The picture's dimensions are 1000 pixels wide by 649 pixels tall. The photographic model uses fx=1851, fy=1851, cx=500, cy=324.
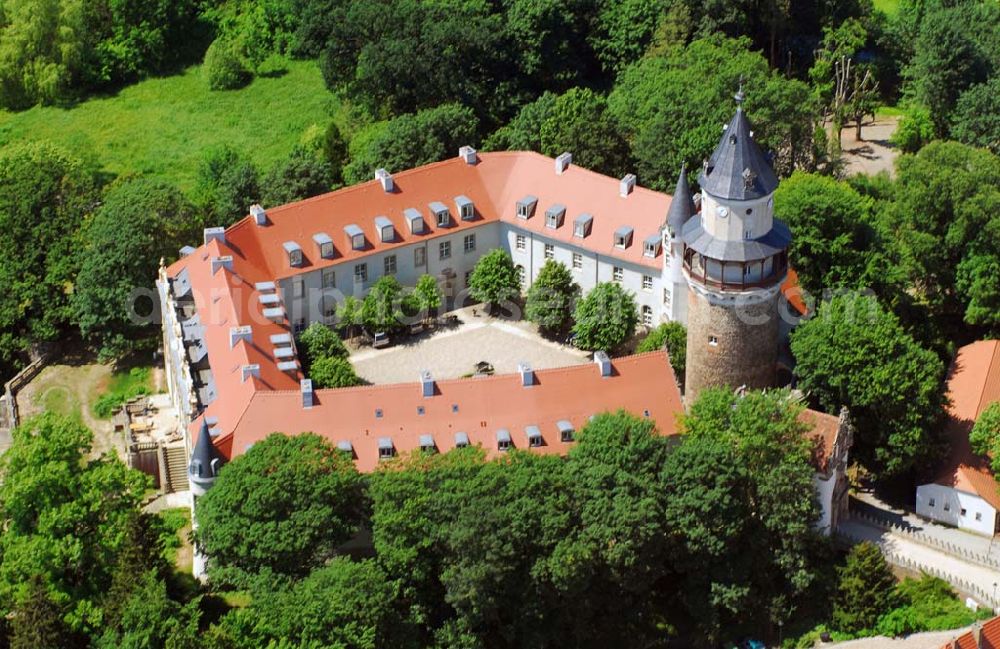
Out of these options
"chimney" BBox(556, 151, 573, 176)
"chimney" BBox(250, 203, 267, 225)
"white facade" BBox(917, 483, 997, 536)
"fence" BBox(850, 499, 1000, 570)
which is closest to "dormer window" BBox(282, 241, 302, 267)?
"chimney" BBox(250, 203, 267, 225)

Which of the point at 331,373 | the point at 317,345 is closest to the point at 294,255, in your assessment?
the point at 317,345

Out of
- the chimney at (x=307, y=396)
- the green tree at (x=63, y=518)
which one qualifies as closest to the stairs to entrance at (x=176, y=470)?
the green tree at (x=63, y=518)

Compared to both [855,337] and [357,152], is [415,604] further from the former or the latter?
[357,152]

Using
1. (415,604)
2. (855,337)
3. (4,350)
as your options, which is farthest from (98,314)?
(855,337)

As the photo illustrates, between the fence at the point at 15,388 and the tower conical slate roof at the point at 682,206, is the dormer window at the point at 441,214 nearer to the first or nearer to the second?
the tower conical slate roof at the point at 682,206

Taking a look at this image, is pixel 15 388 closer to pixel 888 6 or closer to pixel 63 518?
pixel 63 518

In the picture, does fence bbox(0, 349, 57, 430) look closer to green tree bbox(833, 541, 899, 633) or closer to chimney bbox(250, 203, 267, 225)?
chimney bbox(250, 203, 267, 225)

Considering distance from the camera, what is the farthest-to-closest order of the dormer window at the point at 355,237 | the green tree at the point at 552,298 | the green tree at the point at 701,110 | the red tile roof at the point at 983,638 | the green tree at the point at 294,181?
the green tree at the point at 294,181 < the green tree at the point at 701,110 < the dormer window at the point at 355,237 < the green tree at the point at 552,298 < the red tile roof at the point at 983,638
